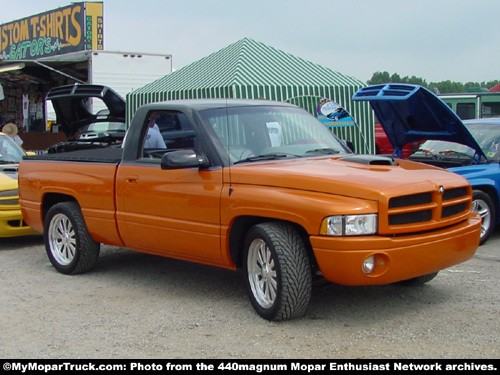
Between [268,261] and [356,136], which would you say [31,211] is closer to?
[268,261]

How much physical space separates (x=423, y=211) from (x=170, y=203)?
2126mm

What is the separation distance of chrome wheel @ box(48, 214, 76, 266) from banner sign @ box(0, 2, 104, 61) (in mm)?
22762

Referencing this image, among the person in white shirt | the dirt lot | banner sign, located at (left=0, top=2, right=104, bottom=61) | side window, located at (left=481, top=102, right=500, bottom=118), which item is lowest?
the dirt lot

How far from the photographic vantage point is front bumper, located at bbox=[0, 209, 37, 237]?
28.3 ft

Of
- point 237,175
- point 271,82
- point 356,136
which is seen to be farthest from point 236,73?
point 237,175

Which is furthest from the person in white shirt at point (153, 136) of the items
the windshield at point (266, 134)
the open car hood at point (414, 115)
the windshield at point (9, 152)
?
the windshield at point (9, 152)

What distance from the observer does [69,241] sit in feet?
23.5

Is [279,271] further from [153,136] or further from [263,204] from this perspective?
[153,136]

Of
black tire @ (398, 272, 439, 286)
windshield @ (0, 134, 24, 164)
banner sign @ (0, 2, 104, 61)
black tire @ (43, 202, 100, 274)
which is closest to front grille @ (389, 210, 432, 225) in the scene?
black tire @ (398, 272, 439, 286)

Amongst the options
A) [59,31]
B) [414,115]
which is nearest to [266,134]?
[414,115]

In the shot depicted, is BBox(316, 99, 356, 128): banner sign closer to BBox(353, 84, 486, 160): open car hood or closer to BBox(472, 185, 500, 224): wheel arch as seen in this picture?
BBox(353, 84, 486, 160): open car hood
